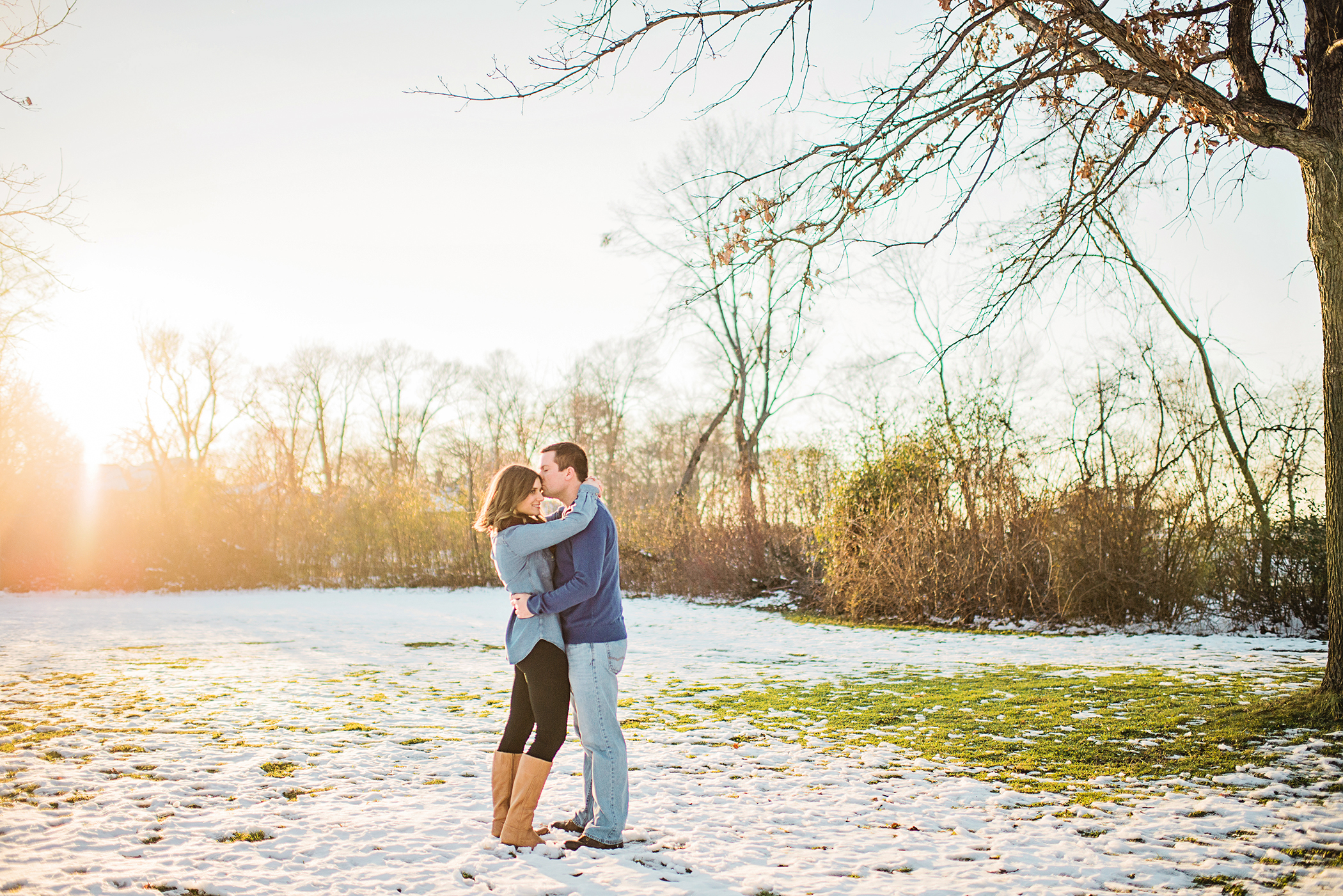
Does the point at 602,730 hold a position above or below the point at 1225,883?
above

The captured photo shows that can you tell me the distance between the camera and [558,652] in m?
3.17

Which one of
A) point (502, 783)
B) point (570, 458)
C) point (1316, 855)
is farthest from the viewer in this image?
point (570, 458)

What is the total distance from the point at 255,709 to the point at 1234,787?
19.3 ft

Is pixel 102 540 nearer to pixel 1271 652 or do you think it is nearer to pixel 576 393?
pixel 576 393

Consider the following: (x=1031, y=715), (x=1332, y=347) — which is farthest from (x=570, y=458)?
(x=1332, y=347)

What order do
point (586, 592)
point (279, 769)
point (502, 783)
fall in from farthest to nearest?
point (279, 769)
point (502, 783)
point (586, 592)

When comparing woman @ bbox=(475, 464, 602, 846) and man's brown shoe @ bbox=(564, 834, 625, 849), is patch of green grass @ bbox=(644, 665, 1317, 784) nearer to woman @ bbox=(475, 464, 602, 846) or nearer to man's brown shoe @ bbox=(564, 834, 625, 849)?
man's brown shoe @ bbox=(564, 834, 625, 849)

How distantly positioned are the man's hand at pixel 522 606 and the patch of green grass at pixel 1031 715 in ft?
7.90

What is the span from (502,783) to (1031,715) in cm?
A: 381

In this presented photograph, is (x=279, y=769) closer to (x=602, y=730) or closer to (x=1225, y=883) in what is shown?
(x=602, y=730)

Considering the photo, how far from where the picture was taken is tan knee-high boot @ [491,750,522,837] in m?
3.20

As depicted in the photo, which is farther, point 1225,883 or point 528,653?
point 528,653

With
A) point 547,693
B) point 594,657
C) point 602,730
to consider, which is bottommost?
point 602,730

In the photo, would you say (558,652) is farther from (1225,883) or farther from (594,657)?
(1225,883)
